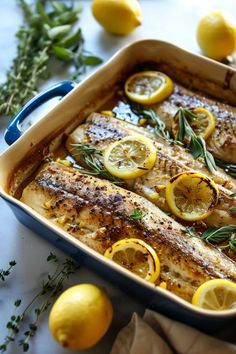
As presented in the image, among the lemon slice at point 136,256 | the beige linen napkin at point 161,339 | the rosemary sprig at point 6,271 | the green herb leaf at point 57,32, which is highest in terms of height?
the green herb leaf at point 57,32

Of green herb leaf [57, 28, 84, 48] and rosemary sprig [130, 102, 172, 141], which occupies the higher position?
green herb leaf [57, 28, 84, 48]

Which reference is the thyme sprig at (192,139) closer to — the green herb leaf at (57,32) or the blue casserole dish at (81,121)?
the blue casserole dish at (81,121)

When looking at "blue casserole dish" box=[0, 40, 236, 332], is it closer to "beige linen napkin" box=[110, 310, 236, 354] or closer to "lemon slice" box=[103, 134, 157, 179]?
"beige linen napkin" box=[110, 310, 236, 354]

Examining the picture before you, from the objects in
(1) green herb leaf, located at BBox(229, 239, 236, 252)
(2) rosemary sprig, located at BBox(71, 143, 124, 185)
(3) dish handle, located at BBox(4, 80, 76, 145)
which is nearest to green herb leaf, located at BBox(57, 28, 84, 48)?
(3) dish handle, located at BBox(4, 80, 76, 145)

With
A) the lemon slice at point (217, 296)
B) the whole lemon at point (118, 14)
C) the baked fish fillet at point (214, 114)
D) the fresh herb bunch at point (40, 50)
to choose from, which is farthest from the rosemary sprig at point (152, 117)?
the lemon slice at point (217, 296)

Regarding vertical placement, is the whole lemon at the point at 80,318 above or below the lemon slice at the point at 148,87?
below

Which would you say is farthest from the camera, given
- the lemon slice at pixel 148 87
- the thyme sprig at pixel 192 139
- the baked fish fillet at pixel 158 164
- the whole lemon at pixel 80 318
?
the lemon slice at pixel 148 87

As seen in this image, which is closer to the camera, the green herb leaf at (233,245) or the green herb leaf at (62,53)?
the green herb leaf at (233,245)

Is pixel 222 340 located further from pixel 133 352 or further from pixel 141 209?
pixel 141 209
